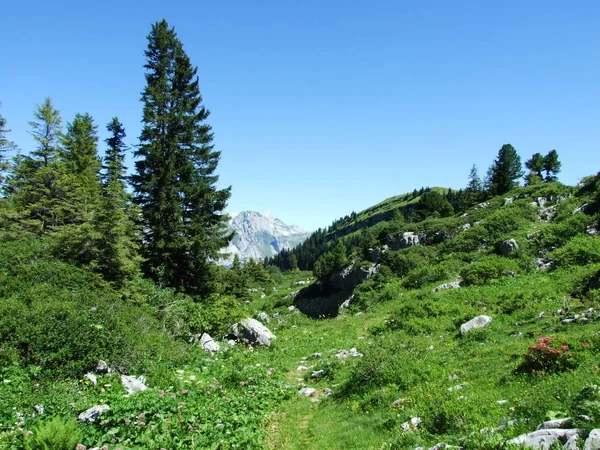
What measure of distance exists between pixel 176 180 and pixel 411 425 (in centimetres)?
2259

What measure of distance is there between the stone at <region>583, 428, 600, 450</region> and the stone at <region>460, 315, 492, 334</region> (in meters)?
10.9

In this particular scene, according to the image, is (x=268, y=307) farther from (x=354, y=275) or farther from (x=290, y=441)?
(x=290, y=441)

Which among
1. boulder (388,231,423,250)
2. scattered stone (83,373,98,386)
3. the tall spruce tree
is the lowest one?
scattered stone (83,373,98,386)

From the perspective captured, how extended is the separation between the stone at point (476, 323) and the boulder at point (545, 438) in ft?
33.5

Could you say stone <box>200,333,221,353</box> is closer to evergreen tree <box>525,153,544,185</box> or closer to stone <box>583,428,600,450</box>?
stone <box>583,428,600,450</box>

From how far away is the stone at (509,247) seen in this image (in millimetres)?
25305

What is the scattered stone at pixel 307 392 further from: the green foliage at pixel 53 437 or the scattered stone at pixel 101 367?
the green foliage at pixel 53 437

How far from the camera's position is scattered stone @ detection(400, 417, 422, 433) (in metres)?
7.49

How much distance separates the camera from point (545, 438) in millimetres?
4996

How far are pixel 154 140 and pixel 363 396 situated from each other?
2292cm

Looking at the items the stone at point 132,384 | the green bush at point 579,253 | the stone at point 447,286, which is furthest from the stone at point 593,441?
the stone at point 447,286

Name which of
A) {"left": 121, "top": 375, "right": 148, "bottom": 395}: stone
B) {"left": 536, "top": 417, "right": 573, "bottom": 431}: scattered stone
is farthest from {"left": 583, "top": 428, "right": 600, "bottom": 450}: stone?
{"left": 121, "top": 375, "right": 148, "bottom": 395}: stone

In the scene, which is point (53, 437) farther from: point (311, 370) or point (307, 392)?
point (311, 370)

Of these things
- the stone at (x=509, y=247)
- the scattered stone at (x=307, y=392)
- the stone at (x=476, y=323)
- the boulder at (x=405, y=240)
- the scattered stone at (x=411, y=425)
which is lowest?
the scattered stone at (x=307, y=392)
